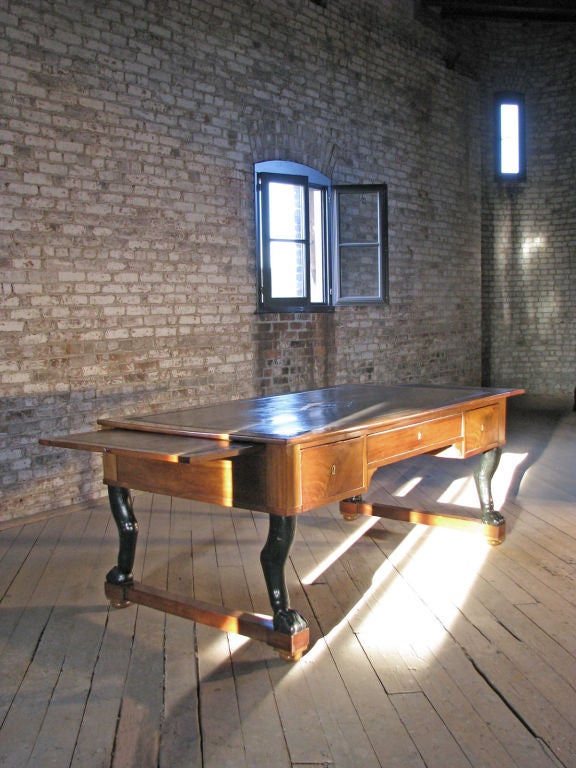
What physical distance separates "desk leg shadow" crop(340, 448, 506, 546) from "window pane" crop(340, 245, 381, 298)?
326cm

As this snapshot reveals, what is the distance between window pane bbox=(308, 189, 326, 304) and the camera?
7.00 metres

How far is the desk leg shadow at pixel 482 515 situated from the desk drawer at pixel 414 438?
423mm

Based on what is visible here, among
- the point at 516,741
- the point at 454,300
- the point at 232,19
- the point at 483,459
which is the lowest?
the point at 516,741

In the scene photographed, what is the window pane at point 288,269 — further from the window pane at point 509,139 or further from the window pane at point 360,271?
the window pane at point 509,139

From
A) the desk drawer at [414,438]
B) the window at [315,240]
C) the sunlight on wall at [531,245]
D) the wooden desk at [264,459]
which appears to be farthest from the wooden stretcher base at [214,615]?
the sunlight on wall at [531,245]

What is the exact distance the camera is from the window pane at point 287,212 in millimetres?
6473

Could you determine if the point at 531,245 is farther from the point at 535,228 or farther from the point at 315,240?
the point at 315,240

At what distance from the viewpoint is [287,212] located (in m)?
6.91

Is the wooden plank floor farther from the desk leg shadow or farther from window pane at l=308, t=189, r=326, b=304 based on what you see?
window pane at l=308, t=189, r=326, b=304

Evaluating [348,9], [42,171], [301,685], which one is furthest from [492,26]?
[301,685]

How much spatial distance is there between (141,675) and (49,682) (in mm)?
301

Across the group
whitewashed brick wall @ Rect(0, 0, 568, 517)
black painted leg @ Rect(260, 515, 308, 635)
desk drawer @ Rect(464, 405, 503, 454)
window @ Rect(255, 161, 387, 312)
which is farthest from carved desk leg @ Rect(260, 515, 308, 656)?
window @ Rect(255, 161, 387, 312)

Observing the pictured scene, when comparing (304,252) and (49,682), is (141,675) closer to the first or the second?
(49,682)

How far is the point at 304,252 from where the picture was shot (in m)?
6.49
